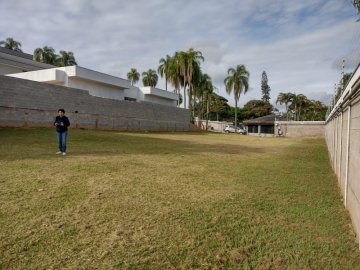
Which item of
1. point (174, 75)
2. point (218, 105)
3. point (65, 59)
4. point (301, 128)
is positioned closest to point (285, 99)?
point (218, 105)

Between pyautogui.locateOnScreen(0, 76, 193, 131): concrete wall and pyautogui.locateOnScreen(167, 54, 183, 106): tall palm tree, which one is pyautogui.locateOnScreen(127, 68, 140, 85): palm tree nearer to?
pyautogui.locateOnScreen(167, 54, 183, 106): tall palm tree

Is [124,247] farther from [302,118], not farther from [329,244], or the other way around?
[302,118]

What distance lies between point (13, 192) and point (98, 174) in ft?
6.40

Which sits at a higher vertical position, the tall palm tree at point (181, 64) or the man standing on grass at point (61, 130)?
the tall palm tree at point (181, 64)

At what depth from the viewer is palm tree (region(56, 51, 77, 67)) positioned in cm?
4609

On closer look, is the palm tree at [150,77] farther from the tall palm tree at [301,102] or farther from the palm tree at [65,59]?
the tall palm tree at [301,102]

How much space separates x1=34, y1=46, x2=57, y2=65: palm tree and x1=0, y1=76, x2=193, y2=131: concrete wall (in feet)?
68.0

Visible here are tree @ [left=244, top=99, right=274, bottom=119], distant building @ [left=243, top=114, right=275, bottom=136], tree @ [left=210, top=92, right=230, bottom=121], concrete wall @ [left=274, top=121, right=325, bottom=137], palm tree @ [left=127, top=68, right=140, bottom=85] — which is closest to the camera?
concrete wall @ [left=274, top=121, right=325, bottom=137]

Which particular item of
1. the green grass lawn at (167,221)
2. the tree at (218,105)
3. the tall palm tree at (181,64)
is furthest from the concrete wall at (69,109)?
the tree at (218,105)

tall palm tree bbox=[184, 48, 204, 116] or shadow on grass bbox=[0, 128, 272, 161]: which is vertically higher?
tall palm tree bbox=[184, 48, 204, 116]

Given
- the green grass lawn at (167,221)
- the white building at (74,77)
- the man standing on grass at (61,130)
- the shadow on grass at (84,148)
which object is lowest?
the green grass lawn at (167,221)

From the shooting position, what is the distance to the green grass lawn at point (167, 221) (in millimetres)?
3162

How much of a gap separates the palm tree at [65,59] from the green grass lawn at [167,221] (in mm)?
43023

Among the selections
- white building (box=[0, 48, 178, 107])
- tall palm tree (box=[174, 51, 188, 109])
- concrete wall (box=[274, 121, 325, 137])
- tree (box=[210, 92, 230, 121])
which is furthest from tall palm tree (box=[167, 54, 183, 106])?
tree (box=[210, 92, 230, 121])
